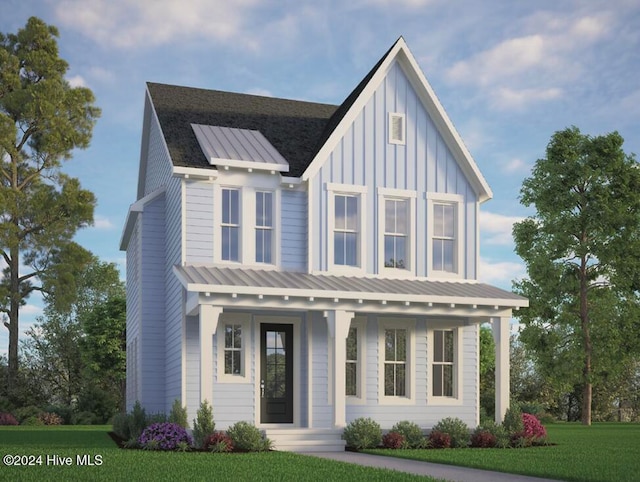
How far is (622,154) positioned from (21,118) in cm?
2762

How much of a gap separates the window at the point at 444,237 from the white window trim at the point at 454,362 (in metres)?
1.61

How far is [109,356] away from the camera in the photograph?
4506 centimetres

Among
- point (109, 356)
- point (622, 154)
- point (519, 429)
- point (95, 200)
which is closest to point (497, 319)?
point (519, 429)

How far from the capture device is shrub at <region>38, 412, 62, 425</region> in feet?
111

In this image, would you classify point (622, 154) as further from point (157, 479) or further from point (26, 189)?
point (157, 479)

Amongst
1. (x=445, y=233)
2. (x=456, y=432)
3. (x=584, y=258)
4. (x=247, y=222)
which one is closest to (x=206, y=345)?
(x=247, y=222)

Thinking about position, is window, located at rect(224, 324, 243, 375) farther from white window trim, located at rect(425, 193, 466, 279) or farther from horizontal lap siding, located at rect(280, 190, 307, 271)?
white window trim, located at rect(425, 193, 466, 279)

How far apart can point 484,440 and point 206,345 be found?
280 inches

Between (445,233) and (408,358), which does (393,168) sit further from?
(408,358)

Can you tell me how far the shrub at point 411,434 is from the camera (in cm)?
1973

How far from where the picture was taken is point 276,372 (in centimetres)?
2152

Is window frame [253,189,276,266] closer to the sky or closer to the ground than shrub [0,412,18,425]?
closer to the sky

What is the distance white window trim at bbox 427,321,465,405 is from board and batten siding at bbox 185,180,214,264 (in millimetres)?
6332

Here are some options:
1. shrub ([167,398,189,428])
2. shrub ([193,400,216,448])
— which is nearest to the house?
shrub ([167,398,189,428])
